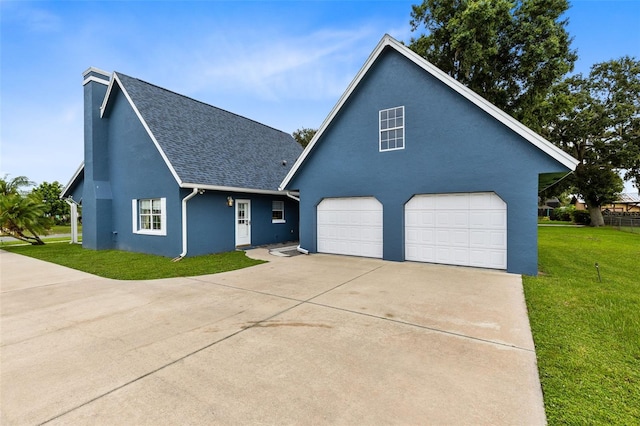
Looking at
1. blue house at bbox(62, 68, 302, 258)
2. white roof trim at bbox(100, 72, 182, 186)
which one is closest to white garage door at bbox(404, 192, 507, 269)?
blue house at bbox(62, 68, 302, 258)

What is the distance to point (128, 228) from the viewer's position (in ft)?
40.2

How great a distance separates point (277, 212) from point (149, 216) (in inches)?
220

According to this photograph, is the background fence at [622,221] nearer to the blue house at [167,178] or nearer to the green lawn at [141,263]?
the blue house at [167,178]

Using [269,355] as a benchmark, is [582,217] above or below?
above

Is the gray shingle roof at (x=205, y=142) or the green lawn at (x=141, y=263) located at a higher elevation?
the gray shingle roof at (x=205, y=142)

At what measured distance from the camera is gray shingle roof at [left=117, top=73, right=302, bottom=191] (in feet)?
35.8

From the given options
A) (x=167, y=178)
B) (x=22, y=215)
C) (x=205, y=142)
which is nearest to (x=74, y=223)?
(x=22, y=215)

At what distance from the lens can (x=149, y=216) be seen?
459 inches

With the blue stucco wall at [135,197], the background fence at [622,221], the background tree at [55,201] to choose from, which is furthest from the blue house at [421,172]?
the background tree at [55,201]

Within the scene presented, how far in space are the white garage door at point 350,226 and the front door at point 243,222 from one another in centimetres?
354

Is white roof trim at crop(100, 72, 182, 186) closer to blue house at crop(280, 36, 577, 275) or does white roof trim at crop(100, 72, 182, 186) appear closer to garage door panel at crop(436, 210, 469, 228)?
blue house at crop(280, 36, 577, 275)

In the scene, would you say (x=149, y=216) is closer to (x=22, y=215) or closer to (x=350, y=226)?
(x=22, y=215)

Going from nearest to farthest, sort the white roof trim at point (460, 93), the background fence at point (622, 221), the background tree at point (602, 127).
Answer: the white roof trim at point (460, 93), the background tree at point (602, 127), the background fence at point (622, 221)

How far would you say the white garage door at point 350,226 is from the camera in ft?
32.8
